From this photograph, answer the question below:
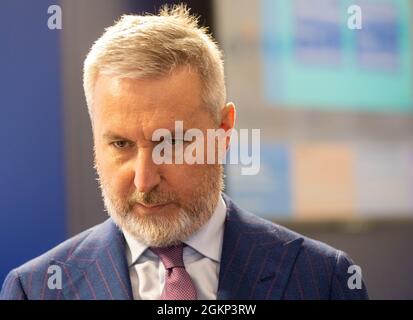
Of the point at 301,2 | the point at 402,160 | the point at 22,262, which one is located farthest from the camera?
the point at 402,160

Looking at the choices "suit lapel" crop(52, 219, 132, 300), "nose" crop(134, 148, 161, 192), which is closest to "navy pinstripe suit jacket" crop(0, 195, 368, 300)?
"suit lapel" crop(52, 219, 132, 300)

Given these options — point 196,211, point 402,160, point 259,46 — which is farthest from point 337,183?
point 196,211

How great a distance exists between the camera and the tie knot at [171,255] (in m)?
0.93

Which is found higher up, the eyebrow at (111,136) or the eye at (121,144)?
the eyebrow at (111,136)

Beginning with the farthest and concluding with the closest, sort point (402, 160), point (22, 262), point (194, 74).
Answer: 1. point (402, 160)
2. point (22, 262)
3. point (194, 74)

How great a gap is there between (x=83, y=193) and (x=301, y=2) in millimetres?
561

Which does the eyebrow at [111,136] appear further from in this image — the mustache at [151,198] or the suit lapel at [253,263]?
the suit lapel at [253,263]

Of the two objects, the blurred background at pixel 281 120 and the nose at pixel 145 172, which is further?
the blurred background at pixel 281 120

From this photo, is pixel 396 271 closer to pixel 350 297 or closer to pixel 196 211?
pixel 350 297

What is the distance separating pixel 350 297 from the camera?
0.98 meters

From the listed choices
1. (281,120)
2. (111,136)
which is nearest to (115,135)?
(111,136)

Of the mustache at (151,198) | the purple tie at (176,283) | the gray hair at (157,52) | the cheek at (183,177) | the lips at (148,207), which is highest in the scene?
the gray hair at (157,52)

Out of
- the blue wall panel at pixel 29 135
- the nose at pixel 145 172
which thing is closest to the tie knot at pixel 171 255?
the nose at pixel 145 172

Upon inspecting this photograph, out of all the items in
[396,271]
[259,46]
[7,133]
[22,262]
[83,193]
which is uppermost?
[259,46]
